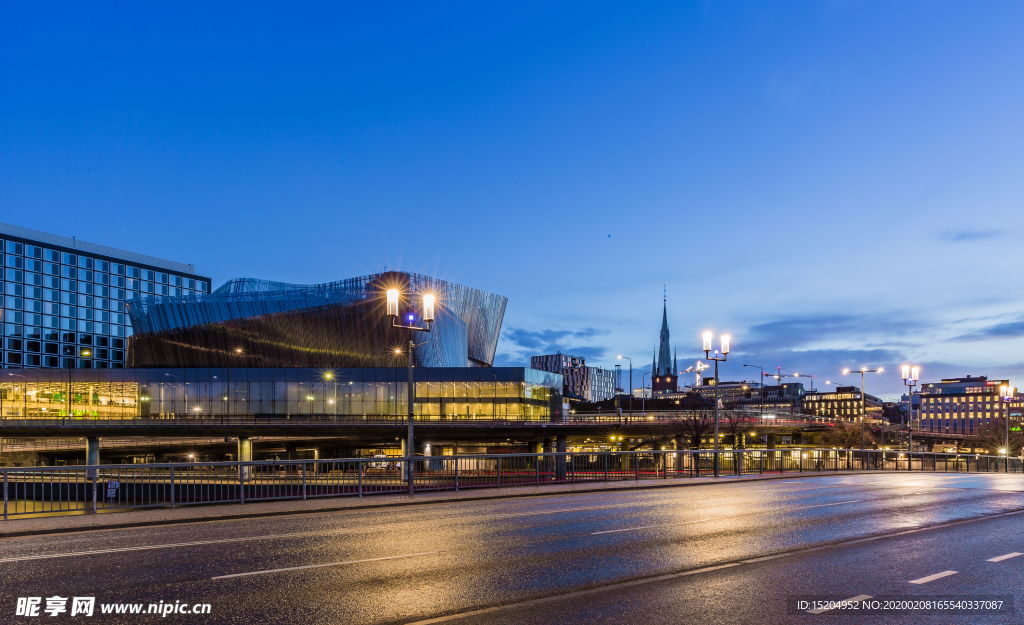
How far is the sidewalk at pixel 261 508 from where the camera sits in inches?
632

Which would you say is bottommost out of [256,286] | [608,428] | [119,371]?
[608,428]

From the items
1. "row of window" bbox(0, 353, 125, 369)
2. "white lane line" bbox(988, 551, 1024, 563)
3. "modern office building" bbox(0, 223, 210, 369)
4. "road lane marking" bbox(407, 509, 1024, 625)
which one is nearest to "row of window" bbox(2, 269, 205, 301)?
"modern office building" bbox(0, 223, 210, 369)

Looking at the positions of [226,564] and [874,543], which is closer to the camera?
[226,564]

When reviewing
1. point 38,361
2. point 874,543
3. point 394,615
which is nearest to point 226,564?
point 394,615

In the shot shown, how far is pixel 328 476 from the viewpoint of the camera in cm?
2191

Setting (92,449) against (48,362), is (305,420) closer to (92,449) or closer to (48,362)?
(92,449)

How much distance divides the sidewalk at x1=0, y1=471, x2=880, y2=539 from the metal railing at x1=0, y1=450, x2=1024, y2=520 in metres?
0.49

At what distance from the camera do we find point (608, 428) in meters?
79.3

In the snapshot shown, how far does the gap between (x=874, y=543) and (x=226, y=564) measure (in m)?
10.6

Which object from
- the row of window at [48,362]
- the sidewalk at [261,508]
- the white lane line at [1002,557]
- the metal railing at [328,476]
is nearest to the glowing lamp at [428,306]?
the metal railing at [328,476]

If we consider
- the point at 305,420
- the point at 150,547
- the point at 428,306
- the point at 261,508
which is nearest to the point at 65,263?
the point at 305,420

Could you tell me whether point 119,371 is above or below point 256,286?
below

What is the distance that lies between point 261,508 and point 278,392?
245ft

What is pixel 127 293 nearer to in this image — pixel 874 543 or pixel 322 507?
pixel 322 507
